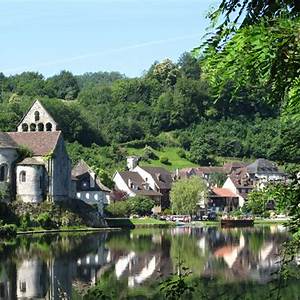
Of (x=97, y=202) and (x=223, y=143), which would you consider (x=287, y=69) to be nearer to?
(x=97, y=202)

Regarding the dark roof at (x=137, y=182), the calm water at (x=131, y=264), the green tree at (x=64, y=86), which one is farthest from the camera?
the green tree at (x=64, y=86)

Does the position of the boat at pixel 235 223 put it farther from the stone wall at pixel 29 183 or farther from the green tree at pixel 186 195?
the stone wall at pixel 29 183

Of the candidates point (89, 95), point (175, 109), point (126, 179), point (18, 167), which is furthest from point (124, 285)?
point (89, 95)

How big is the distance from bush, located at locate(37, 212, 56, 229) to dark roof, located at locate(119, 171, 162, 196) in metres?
41.3

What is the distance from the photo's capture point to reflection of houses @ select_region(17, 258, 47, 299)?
102 feet

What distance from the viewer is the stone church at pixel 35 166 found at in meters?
74.2

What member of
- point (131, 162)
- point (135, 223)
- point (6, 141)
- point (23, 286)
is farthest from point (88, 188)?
point (23, 286)

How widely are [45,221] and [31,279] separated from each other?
118 feet

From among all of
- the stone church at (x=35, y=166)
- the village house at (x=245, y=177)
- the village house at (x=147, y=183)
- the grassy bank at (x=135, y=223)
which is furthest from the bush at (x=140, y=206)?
the village house at (x=245, y=177)

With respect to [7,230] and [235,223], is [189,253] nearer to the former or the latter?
[7,230]

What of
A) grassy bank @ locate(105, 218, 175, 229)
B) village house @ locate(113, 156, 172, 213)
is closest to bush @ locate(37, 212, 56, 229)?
grassy bank @ locate(105, 218, 175, 229)

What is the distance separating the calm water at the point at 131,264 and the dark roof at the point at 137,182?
45.7 metres

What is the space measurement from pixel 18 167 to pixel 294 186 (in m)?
68.8

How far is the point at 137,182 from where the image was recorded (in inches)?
4550
